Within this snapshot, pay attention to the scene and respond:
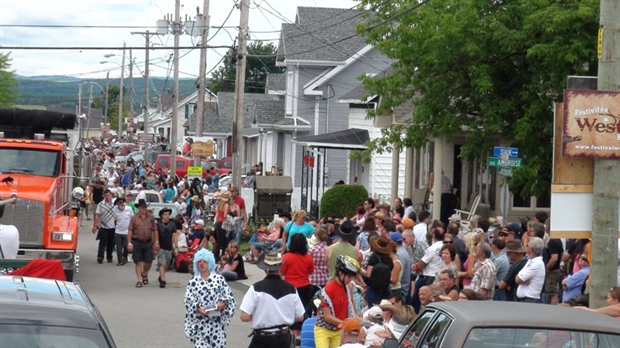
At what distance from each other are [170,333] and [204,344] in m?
4.74

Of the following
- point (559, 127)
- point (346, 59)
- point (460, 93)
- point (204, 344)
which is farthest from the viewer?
point (346, 59)

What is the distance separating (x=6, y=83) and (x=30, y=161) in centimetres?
7529

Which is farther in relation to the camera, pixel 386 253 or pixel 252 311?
pixel 386 253

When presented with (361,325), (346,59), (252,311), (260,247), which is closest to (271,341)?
(252,311)

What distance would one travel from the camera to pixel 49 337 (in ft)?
19.4

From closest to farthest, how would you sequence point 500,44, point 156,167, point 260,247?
1. point 500,44
2. point 260,247
3. point 156,167

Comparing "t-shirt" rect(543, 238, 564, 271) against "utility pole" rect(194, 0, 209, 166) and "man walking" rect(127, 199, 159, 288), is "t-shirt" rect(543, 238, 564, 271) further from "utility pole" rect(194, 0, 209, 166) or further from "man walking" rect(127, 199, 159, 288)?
"utility pole" rect(194, 0, 209, 166)

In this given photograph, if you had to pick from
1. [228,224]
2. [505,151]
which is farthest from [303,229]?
[228,224]

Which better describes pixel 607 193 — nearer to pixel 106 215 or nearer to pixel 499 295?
pixel 499 295

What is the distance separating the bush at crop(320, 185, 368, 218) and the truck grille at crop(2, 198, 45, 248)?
1464cm

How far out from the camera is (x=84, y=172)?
75.7 ft

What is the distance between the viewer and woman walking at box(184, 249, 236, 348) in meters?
11.1

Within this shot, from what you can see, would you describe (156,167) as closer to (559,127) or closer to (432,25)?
(432,25)

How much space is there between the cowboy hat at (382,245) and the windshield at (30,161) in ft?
29.3
